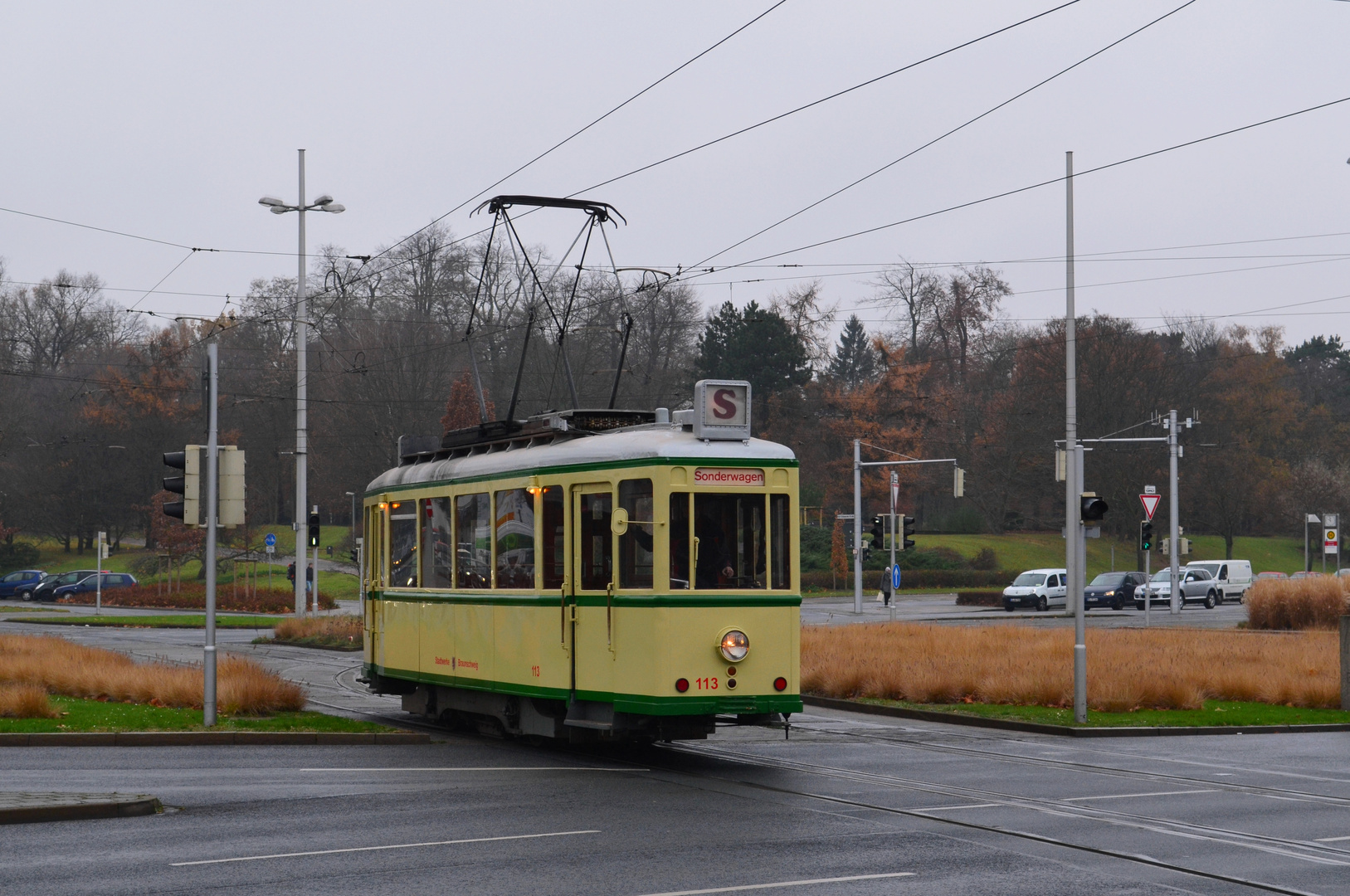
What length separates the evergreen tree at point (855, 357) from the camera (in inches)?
4011

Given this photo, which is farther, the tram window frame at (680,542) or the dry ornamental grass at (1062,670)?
the dry ornamental grass at (1062,670)

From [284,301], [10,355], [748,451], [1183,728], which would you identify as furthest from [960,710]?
[10,355]

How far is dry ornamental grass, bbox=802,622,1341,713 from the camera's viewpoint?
68.8 ft

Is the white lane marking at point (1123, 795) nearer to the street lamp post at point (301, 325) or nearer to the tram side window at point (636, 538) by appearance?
the tram side window at point (636, 538)

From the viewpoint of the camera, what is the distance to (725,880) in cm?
848

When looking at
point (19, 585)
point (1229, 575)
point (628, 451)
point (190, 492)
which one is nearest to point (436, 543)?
point (190, 492)

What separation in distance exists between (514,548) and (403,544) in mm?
3376

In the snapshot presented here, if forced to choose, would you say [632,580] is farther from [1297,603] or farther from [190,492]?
[1297,603]

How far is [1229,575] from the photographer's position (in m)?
61.8

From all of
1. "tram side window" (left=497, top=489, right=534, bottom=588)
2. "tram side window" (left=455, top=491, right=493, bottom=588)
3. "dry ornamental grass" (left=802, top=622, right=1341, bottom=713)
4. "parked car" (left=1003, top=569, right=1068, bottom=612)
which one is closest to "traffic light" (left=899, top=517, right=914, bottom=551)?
"parked car" (left=1003, top=569, right=1068, bottom=612)

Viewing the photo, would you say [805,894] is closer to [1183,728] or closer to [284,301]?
[1183,728]

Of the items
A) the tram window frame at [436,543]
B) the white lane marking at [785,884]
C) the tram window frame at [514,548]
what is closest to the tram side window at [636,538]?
the tram window frame at [514,548]

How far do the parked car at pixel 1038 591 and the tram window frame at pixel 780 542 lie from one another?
42.1 m

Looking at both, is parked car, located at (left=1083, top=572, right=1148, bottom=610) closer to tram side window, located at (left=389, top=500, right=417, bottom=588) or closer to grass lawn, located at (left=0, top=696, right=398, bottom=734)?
tram side window, located at (left=389, top=500, right=417, bottom=588)
